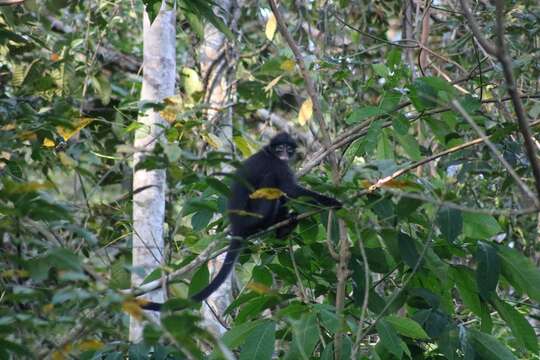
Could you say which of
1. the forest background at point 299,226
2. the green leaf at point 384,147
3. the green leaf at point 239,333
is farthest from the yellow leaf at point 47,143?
the green leaf at point 384,147

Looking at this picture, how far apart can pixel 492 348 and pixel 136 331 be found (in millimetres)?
2272

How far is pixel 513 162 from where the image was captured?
5344 millimetres

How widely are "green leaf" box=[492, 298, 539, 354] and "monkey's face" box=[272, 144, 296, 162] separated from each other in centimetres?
245

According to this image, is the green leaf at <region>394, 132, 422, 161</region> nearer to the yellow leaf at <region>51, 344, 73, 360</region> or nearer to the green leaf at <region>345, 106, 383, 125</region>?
the green leaf at <region>345, 106, 383, 125</region>

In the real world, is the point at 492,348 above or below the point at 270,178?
below

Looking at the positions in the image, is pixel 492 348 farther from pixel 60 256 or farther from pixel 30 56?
pixel 30 56

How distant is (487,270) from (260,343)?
3.53ft

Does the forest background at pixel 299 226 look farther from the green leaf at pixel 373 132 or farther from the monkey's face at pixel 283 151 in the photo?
the monkey's face at pixel 283 151

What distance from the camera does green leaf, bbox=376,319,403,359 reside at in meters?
3.44

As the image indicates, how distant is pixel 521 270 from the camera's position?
12.1 ft

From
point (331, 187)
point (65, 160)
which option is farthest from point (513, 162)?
point (65, 160)

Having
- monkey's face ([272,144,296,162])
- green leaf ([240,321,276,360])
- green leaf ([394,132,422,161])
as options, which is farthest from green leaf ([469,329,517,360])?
monkey's face ([272,144,296,162])

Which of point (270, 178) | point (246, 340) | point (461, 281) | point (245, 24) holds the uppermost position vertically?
point (245, 24)

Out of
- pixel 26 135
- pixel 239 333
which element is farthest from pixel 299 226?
pixel 26 135
